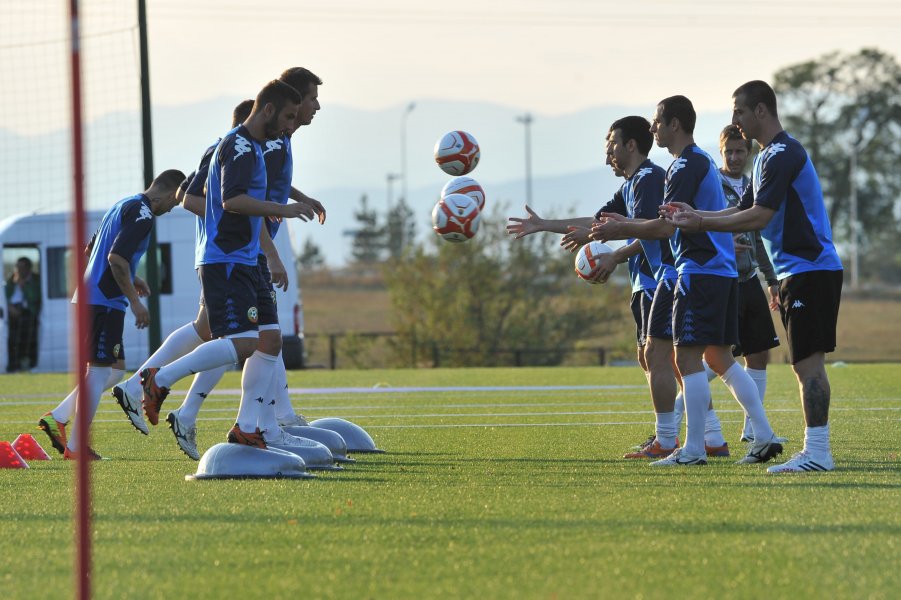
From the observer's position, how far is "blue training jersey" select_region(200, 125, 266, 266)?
723 cm

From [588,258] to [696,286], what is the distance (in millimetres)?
2175

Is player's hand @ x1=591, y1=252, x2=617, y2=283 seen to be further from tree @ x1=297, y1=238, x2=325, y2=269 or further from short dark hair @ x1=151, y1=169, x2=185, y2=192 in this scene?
tree @ x1=297, y1=238, x2=325, y2=269

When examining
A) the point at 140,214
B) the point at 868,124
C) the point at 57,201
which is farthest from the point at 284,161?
the point at 868,124

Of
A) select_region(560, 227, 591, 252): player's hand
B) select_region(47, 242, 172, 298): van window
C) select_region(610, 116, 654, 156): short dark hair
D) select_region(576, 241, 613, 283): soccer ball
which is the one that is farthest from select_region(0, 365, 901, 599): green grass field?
select_region(47, 242, 172, 298): van window

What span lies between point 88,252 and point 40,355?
15567 millimetres

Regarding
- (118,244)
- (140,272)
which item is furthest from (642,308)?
(140,272)

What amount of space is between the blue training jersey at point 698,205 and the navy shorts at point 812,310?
517 millimetres

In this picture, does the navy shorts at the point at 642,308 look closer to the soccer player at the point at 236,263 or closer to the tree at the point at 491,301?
the soccer player at the point at 236,263

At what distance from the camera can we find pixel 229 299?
734 centimetres

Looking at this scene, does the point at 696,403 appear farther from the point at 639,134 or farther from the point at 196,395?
the point at 196,395

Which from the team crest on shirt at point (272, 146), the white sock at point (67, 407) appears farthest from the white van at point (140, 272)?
the team crest on shirt at point (272, 146)

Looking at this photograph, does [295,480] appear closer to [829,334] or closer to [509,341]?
[829,334]

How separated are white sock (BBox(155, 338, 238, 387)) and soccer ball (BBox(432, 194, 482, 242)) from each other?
299cm

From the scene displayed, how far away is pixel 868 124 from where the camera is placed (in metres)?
68.1
